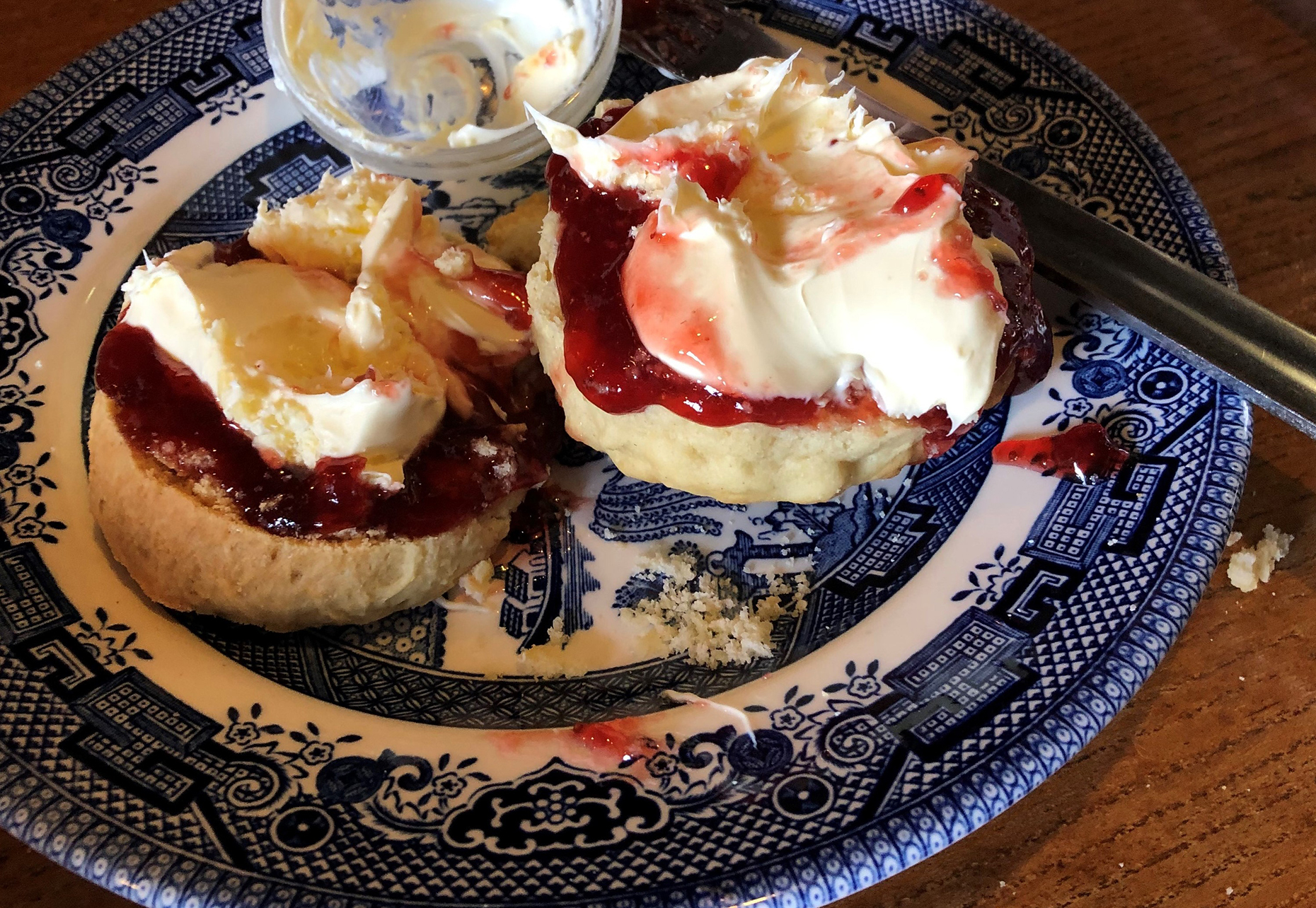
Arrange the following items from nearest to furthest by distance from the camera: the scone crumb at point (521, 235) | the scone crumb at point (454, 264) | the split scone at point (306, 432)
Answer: the split scone at point (306, 432)
the scone crumb at point (454, 264)
the scone crumb at point (521, 235)

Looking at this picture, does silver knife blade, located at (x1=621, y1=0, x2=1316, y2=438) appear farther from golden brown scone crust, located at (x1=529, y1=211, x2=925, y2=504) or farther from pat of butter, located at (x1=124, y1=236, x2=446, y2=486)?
pat of butter, located at (x1=124, y1=236, x2=446, y2=486)

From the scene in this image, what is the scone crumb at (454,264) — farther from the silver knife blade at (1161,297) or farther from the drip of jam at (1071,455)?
the drip of jam at (1071,455)

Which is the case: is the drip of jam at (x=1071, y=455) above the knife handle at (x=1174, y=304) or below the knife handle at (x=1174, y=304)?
below

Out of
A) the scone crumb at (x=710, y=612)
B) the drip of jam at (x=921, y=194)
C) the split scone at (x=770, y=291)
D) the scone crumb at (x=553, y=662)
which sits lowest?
the scone crumb at (x=553, y=662)

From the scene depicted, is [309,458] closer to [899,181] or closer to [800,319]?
[800,319]

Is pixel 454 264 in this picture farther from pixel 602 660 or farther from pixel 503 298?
pixel 602 660

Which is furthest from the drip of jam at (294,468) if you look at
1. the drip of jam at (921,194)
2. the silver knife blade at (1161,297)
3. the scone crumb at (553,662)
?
the silver knife blade at (1161,297)
